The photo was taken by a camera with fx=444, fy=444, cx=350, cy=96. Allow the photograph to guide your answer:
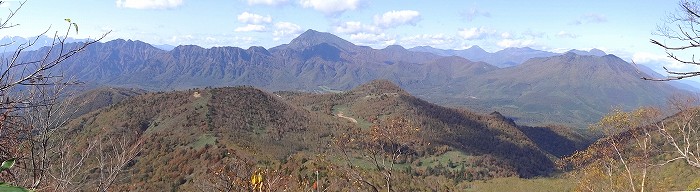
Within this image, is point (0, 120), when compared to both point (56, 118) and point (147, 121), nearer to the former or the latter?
point (56, 118)

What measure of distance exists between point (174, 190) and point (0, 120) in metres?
46.7

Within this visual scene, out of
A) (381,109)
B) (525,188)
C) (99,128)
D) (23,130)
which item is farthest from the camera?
(381,109)

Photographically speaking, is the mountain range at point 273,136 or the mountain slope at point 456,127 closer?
the mountain range at point 273,136

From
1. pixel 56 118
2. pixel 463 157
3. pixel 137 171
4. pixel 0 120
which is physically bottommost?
pixel 463 157

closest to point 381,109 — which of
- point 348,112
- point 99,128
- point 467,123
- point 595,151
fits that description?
point 348,112

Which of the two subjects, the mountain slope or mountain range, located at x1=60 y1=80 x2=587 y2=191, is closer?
mountain range, located at x1=60 y1=80 x2=587 y2=191

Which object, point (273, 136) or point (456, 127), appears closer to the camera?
point (273, 136)

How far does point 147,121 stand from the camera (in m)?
92.4

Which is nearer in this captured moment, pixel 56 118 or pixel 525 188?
pixel 56 118

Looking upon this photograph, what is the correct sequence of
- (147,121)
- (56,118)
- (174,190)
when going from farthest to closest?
1. (147,121)
2. (174,190)
3. (56,118)

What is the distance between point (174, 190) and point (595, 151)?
41.0 meters

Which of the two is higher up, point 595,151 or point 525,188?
point 595,151

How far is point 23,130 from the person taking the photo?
25.0 feet

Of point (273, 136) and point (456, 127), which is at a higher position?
point (273, 136)
